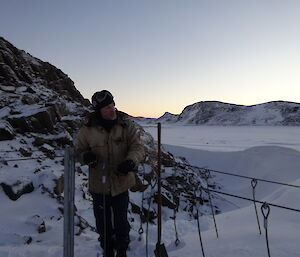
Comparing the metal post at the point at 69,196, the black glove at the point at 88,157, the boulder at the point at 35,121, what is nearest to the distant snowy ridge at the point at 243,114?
the boulder at the point at 35,121

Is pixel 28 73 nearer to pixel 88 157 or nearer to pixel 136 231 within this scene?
pixel 136 231

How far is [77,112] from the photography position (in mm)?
12484

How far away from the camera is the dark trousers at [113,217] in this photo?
276cm

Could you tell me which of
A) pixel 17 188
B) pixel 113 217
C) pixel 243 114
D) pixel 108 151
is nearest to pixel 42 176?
pixel 17 188

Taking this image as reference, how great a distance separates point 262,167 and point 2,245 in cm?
1191

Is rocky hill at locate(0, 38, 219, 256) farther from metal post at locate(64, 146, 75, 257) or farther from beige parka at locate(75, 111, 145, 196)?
metal post at locate(64, 146, 75, 257)

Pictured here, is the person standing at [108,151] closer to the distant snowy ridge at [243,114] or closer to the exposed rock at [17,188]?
the exposed rock at [17,188]

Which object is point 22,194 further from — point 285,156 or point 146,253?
point 285,156

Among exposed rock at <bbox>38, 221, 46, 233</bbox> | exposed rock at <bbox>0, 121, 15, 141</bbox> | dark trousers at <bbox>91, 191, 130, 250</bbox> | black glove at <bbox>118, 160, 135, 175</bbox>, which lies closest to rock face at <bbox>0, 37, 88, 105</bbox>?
exposed rock at <bbox>0, 121, 15, 141</bbox>

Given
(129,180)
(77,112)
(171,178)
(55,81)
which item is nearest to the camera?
(129,180)

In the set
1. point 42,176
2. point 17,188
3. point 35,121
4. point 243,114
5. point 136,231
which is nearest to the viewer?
point 136,231

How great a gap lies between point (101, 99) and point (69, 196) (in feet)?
2.97

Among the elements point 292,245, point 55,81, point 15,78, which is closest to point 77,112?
point 15,78

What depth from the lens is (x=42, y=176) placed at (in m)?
6.05
